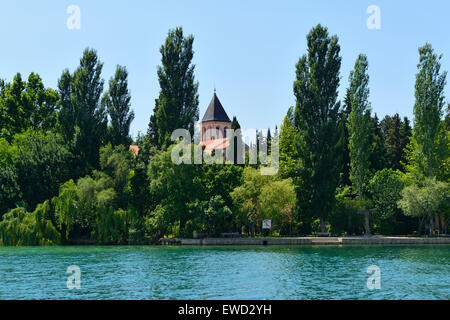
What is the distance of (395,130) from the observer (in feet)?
231

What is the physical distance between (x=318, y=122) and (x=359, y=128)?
550 cm

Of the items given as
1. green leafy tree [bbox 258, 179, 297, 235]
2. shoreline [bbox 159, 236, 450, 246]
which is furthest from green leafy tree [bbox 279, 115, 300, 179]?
shoreline [bbox 159, 236, 450, 246]

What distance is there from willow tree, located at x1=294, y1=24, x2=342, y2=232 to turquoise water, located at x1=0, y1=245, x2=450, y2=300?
10721 millimetres

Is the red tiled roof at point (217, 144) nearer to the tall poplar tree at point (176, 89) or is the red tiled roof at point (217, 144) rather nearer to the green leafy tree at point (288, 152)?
the green leafy tree at point (288, 152)

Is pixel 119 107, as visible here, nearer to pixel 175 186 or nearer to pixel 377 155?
pixel 175 186

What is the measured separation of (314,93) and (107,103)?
67.1 feet

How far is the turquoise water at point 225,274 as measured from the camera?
2202cm

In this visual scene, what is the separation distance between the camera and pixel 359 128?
55.5 m

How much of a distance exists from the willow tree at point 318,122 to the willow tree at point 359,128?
394 cm

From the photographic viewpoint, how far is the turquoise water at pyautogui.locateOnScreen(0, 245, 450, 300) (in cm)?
2202

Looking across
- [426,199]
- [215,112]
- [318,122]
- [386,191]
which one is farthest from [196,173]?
[215,112]

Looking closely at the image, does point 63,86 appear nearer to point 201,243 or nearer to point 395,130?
point 201,243

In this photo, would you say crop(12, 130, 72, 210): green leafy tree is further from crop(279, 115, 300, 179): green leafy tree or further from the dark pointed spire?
the dark pointed spire
